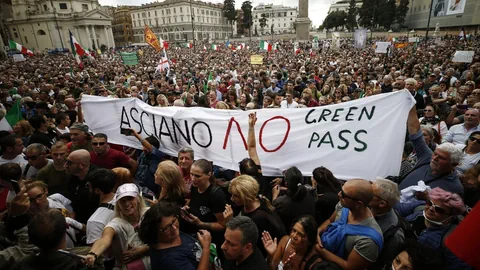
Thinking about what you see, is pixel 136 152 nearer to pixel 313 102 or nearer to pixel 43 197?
pixel 43 197

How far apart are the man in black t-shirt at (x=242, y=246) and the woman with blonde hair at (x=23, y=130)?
16.5 feet

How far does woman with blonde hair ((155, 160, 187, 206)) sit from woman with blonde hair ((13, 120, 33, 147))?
12.6ft

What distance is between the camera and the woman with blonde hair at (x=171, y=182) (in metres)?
2.88

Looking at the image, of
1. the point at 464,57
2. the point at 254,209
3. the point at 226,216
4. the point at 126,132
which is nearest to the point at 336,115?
the point at 254,209

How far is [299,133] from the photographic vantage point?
3771 mm

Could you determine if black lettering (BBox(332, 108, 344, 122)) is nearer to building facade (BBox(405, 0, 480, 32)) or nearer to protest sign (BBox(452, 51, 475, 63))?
protest sign (BBox(452, 51, 475, 63))

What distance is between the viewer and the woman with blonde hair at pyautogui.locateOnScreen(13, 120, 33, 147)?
5.11 m

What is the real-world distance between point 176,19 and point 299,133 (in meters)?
111

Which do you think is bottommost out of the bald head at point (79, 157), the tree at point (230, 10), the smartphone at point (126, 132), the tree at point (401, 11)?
the smartphone at point (126, 132)

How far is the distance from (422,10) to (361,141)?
242 feet

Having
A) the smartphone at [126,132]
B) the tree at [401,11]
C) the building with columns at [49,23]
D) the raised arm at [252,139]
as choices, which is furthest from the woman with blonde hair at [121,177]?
the building with columns at [49,23]

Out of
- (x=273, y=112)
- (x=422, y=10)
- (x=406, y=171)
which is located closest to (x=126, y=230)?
(x=273, y=112)

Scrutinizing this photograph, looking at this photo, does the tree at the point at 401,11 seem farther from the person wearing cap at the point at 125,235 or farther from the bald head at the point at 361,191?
the person wearing cap at the point at 125,235

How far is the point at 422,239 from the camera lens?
2.21 meters
